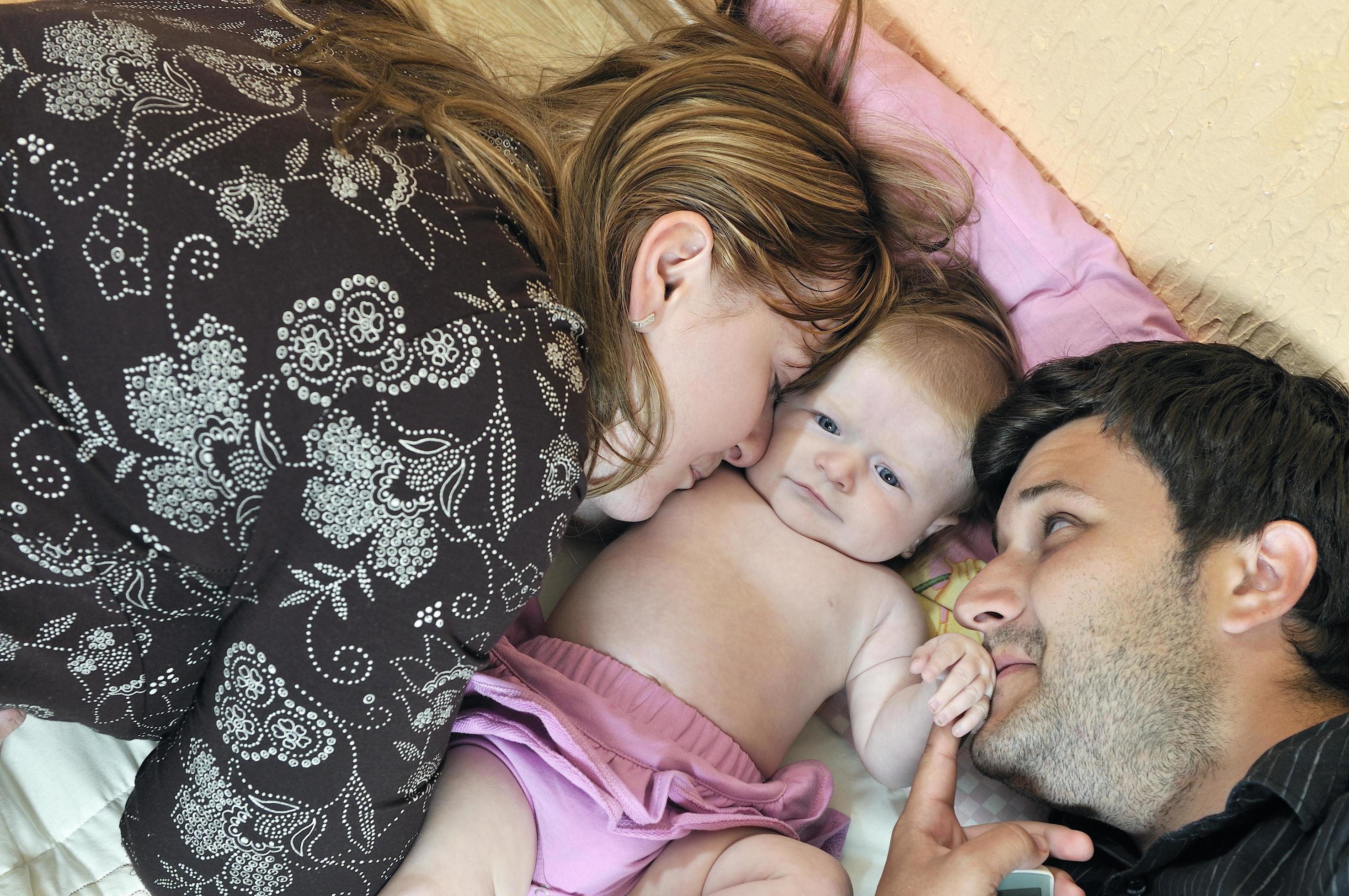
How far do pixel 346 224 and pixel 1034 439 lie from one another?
3.21 ft

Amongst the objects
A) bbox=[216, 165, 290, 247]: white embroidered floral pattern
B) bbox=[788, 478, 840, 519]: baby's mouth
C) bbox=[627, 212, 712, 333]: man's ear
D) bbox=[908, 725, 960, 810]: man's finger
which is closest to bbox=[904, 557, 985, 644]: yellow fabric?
bbox=[788, 478, 840, 519]: baby's mouth

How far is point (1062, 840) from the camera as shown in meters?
1.06

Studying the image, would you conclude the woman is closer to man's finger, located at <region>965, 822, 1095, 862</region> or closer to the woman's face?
the woman's face

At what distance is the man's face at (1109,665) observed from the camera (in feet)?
3.66

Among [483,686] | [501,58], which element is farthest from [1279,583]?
[501,58]

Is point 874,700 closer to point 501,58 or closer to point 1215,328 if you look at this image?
point 1215,328

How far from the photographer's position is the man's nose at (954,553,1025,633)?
1204mm

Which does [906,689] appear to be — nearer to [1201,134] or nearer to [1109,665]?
[1109,665]

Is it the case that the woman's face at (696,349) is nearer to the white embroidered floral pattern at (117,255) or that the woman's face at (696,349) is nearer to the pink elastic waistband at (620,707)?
the pink elastic waistband at (620,707)

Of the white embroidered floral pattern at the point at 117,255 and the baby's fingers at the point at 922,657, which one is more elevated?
the white embroidered floral pattern at the point at 117,255

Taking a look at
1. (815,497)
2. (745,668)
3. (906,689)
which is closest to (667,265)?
(815,497)

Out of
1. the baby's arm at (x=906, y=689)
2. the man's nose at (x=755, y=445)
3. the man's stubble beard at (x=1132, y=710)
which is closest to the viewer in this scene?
the man's stubble beard at (x=1132, y=710)

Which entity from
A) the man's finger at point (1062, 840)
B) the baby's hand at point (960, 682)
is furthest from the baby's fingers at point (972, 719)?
the man's finger at point (1062, 840)

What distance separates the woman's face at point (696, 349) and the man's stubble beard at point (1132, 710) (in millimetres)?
509
